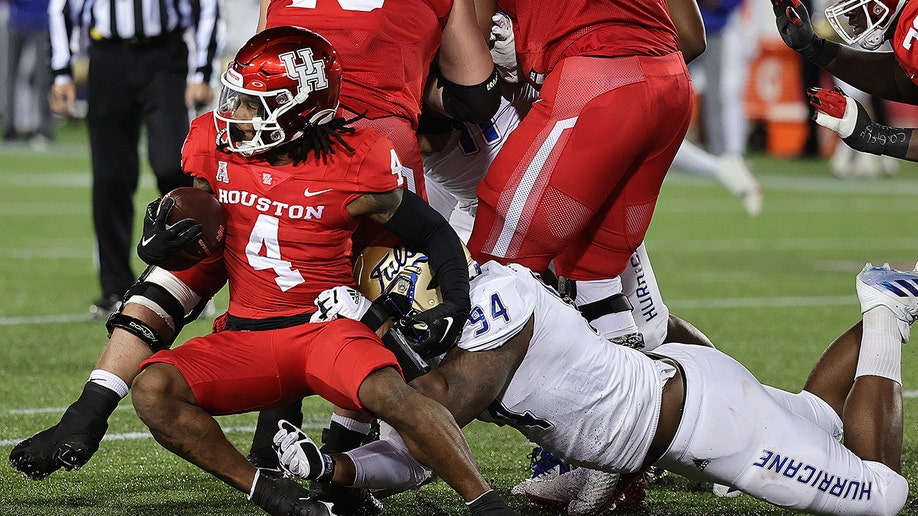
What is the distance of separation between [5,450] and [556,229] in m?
1.81

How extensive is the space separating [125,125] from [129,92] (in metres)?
0.18

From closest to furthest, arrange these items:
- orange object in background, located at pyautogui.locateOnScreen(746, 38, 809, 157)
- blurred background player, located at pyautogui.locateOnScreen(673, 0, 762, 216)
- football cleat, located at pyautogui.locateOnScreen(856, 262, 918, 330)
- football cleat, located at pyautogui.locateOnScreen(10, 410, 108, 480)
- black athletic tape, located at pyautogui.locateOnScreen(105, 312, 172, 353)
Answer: football cleat, located at pyautogui.locateOnScreen(10, 410, 108, 480) → black athletic tape, located at pyautogui.locateOnScreen(105, 312, 172, 353) → football cleat, located at pyautogui.locateOnScreen(856, 262, 918, 330) → blurred background player, located at pyautogui.locateOnScreen(673, 0, 762, 216) → orange object in background, located at pyautogui.locateOnScreen(746, 38, 809, 157)

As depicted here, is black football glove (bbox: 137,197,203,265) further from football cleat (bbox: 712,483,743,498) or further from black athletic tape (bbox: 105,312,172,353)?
football cleat (bbox: 712,483,743,498)

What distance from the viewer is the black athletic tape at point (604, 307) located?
4.13 m

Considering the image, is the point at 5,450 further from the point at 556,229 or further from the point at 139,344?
the point at 556,229

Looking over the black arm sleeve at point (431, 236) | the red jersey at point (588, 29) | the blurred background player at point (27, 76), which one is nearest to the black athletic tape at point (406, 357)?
the black arm sleeve at point (431, 236)

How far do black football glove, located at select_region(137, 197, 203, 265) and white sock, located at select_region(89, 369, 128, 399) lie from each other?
14.3 inches

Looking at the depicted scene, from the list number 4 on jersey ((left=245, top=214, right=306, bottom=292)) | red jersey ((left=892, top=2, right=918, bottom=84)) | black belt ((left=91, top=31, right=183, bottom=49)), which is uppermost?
red jersey ((left=892, top=2, right=918, bottom=84))

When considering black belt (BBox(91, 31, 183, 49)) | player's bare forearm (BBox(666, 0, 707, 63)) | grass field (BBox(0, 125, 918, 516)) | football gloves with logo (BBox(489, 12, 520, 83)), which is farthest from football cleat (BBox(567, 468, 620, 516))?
black belt (BBox(91, 31, 183, 49))

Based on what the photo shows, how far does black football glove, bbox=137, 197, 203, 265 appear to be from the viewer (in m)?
3.38

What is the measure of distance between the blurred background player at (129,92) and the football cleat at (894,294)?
11.6 feet

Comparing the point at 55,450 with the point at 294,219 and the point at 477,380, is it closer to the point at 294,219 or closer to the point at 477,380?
the point at 294,219

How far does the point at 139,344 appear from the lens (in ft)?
12.0

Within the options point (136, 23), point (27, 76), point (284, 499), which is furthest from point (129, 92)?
point (27, 76)
